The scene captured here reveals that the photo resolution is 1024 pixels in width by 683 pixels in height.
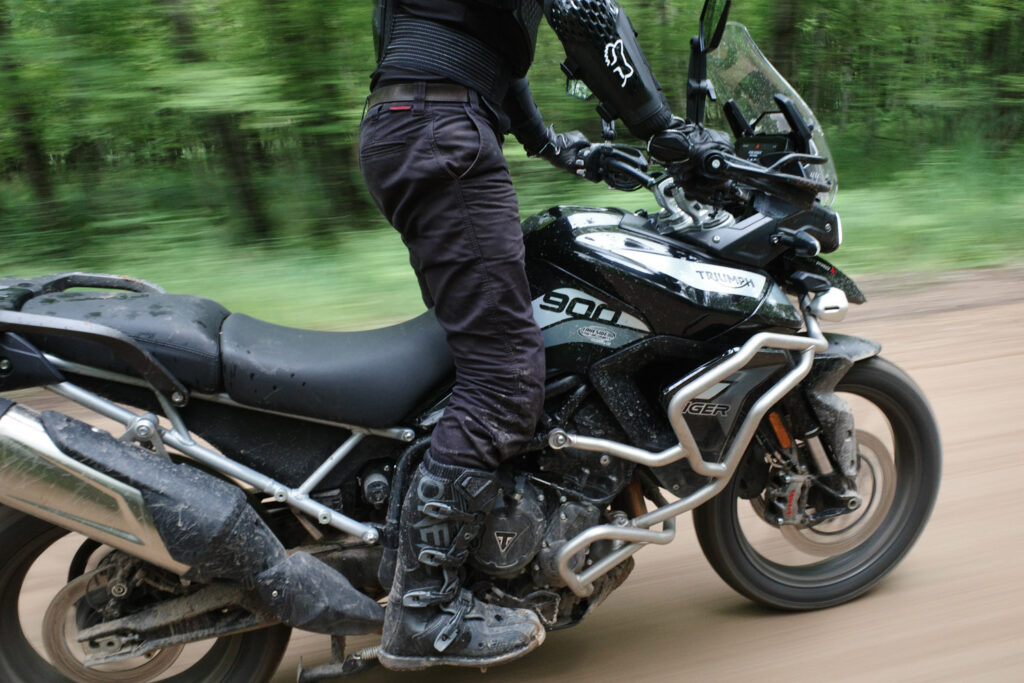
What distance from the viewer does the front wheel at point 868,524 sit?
109 inches

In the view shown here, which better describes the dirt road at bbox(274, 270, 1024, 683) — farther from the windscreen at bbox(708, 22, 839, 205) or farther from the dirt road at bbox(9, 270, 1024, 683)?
the windscreen at bbox(708, 22, 839, 205)

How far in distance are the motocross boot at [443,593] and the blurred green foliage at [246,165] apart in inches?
106

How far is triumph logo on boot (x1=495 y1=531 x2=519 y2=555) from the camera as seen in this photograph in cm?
233

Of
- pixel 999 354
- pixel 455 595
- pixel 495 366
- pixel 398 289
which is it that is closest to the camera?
pixel 495 366

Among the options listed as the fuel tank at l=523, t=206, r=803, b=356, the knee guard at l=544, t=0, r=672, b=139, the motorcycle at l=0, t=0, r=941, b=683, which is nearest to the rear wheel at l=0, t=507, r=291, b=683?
the motorcycle at l=0, t=0, r=941, b=683

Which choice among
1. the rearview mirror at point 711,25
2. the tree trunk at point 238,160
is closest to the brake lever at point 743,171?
the rearview mirror at point 711,25

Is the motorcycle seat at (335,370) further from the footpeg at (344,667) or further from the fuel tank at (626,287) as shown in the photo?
the footpeg at (344,667)

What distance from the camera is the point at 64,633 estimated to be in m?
2.22

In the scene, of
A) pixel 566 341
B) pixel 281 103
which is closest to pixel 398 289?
pixel 281 103

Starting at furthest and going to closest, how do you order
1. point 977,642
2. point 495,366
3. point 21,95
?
point 21,95, point 977,642, point 495,366

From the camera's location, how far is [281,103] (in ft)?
22.7

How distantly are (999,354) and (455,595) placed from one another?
352 centimetres

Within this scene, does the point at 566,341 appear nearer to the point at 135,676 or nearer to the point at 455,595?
the point at 455,595

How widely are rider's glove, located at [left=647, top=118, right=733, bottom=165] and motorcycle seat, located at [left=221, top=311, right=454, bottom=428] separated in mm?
698
